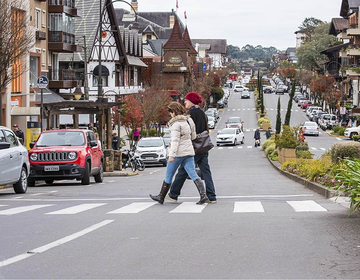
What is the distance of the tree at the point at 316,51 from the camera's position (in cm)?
12738

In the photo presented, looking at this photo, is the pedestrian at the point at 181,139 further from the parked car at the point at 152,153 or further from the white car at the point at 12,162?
the parked car at the point at 152,153

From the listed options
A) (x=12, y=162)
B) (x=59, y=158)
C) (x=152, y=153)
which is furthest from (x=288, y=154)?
(x=12, y=162)

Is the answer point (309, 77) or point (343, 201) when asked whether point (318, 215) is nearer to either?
point (343, 201)

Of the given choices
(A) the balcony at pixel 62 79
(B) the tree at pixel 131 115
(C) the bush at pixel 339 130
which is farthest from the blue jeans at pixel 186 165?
(C) the bush at pixel 339 130

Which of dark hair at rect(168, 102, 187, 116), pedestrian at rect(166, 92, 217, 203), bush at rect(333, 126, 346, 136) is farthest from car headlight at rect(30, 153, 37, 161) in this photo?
bush at rect(333, 126, 346, 136)

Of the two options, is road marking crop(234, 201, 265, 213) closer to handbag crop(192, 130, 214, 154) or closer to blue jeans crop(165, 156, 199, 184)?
blue jeans crop(165, 156, 199, 184)

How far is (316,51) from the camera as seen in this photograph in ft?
422

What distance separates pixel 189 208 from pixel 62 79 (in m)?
44.9

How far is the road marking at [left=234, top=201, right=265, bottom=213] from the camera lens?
11.7 m

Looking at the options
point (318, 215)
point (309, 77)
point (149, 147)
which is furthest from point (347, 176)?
point (309, 77)

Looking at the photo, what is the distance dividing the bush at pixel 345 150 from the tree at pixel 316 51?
112 meters

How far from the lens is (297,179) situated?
874 inches

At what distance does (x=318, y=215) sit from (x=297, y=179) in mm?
11542

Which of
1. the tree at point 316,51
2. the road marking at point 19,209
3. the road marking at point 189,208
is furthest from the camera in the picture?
the tree at point 316,51
